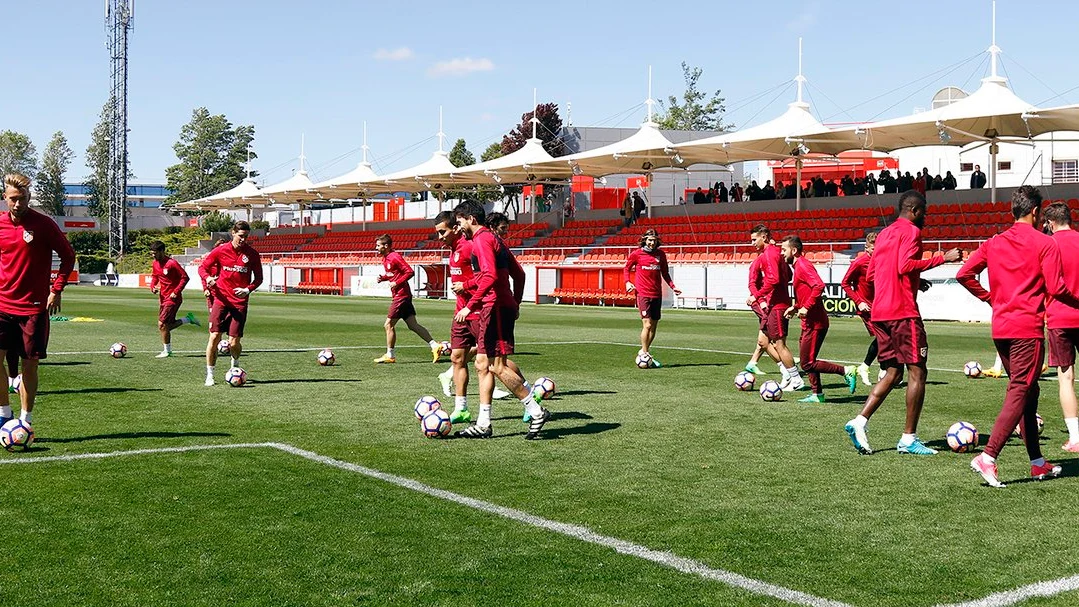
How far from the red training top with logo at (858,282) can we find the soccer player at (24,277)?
7.90 meters

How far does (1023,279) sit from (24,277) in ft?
26.2

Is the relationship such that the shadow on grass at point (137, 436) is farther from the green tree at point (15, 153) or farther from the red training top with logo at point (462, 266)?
the green tree at point (15, 153)

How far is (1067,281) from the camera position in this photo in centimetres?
846

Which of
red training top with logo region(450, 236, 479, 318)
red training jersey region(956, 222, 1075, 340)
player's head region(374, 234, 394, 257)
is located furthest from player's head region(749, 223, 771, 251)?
player's head region(374, 234, 394, 257)

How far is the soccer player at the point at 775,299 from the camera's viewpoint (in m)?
13.9

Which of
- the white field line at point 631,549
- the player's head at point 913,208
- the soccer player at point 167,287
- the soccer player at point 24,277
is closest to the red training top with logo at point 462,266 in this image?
the white field line at point 631,549

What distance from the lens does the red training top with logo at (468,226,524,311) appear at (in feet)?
32.2

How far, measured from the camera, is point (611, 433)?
10.4 meters

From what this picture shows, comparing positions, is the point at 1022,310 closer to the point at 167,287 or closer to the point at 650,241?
the point at 650,241

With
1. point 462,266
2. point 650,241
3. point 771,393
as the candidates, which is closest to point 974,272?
point 771,393

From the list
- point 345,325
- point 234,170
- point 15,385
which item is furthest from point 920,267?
point 234,170

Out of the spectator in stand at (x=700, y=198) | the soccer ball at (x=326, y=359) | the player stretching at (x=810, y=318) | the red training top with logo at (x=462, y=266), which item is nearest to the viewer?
the red training top with logo at (x=462, y=266)

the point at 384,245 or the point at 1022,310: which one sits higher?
the point at 384,245

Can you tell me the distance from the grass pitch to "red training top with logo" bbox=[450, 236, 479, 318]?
1343 millimetres
